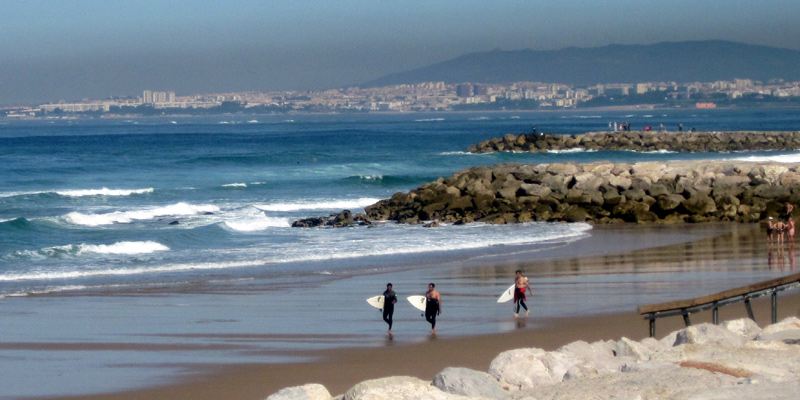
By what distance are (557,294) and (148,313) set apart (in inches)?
225

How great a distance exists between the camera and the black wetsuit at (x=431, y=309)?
1509cm

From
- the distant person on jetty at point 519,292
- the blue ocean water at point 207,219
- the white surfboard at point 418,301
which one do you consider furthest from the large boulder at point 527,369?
the blue ocean water at point 207,219

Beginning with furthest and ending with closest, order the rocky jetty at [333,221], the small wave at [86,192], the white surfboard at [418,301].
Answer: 1. the small wave at [86,192]
2. the rocky jetty at [333,221]
3. the white surfboard at [418,301]

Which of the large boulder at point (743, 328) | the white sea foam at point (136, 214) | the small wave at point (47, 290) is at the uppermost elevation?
the large boulder at point (743, 328)

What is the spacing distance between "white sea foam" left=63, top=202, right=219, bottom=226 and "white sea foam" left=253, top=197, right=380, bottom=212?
1695mm

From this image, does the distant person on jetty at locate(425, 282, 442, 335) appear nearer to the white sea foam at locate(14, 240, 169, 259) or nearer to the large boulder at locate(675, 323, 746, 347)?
the large boulder at locate(675, 323, 746, 347)

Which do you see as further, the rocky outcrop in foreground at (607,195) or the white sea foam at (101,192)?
the white sea foam at (101,192)

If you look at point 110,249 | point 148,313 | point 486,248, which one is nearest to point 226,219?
point 110,249

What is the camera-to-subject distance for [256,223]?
32750 millimetres

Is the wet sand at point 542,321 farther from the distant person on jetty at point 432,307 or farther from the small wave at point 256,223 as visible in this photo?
the small wave at point 256,223

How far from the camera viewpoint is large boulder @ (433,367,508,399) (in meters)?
8.89

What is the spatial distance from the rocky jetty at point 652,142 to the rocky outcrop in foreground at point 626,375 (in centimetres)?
6004

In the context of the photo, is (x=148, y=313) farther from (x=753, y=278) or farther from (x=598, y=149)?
(x=598, y=149)

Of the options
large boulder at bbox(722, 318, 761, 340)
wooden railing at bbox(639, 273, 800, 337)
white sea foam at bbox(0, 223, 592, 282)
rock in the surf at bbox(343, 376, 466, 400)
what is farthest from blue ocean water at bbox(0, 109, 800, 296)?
rock in the surf at bbox(343, 376, 466, 400)
